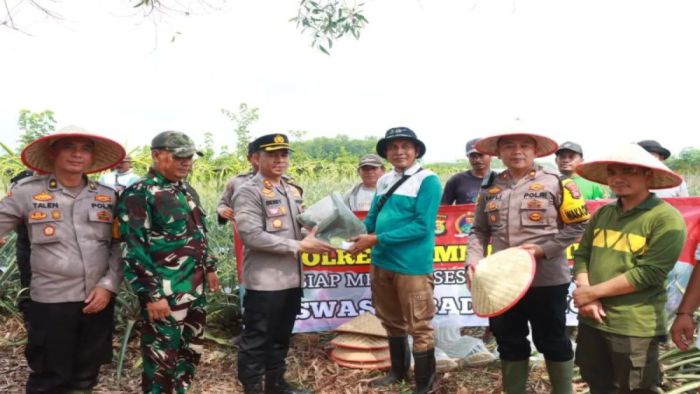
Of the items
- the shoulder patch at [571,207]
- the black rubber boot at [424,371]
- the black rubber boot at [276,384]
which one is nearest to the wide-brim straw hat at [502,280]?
the shoulder patch at [571,207]

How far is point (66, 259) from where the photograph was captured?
257 cm

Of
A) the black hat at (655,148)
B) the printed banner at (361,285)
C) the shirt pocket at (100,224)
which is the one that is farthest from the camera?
the black hat at (655,148)

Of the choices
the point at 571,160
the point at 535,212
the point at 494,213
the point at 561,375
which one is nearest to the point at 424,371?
the point at 561,375

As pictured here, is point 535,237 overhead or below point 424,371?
overhead

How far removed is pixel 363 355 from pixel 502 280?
1.70 metres

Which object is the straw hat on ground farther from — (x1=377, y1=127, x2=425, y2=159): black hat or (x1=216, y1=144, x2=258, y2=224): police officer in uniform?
(x1=377, y1=127, x2=425, y2=159): black hat

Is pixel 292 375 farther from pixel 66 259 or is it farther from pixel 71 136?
pixel 71 136

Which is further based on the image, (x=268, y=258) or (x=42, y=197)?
(x=268, y=258)

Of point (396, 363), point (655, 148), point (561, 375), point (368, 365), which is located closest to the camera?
point (561, 375)

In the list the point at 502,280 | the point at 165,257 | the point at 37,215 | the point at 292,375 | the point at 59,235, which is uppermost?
the point at 37,215

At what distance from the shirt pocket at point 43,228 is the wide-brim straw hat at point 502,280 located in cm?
219

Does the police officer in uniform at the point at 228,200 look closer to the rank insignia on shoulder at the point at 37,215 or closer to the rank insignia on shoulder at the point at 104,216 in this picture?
the rank insignia on shoulder at the point at 104,216

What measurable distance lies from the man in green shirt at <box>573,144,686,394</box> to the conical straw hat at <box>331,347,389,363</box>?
176cm

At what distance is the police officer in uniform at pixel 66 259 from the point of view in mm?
2549
